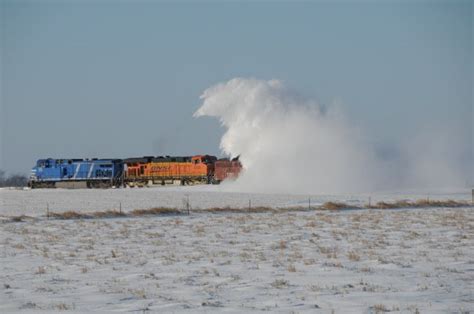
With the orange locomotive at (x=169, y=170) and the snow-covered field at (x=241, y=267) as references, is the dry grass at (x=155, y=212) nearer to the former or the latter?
the snow-covered field at (x=241, y=267)

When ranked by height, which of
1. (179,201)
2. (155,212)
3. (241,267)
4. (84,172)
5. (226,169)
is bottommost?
(241,267)

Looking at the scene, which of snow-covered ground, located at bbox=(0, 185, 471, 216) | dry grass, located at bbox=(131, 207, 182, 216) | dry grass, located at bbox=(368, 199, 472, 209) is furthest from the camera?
snow-covered ground, located at bbox=(0, 185, 471, 216)

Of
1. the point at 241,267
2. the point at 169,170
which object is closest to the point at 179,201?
the point at 169,170

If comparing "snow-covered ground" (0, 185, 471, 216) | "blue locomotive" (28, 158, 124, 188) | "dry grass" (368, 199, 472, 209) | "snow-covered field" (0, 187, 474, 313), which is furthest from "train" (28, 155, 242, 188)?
"snow-covered field" (0, 187, 474, 313)

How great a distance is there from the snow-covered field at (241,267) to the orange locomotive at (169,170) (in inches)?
1731

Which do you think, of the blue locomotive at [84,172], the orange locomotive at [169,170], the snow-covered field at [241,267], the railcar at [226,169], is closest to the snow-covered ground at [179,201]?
the railcar at [226,169]

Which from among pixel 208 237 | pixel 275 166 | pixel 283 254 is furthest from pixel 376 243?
pixel 275 166

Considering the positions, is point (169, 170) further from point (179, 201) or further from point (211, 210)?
→ point (211, 210)

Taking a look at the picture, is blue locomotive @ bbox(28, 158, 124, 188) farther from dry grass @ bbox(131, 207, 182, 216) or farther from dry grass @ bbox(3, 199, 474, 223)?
dry grass @ bbox(131, 207, 182, 216)

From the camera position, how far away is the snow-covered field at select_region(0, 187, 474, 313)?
1146 cm

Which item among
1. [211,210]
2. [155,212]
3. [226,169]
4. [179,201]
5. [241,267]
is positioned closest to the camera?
[241,267]

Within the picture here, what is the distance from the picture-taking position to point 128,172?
73.8 meters

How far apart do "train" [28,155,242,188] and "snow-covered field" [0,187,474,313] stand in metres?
44.4

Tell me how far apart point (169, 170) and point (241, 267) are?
57485 mm
